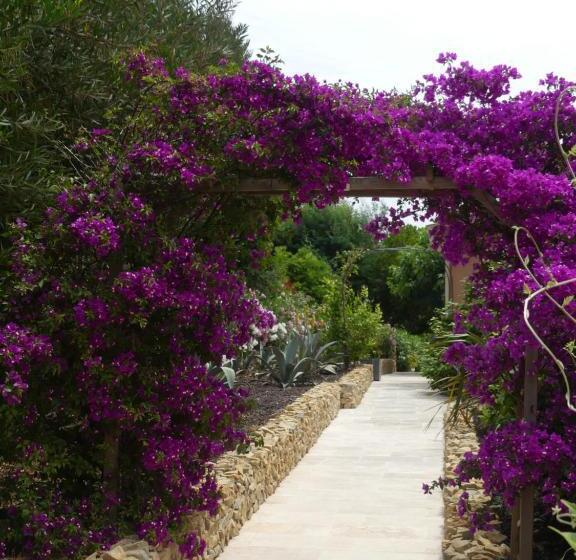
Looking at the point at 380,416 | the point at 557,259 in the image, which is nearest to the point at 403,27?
the point at 557,259

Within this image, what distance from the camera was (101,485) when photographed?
436 centimetres

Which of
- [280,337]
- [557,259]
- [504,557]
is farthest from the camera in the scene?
[280,337]

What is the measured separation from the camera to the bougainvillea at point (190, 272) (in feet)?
13.4

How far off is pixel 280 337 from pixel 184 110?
9.13m

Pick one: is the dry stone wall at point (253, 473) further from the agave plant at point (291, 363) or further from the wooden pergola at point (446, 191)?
the wooden pergola at point (446, 191)

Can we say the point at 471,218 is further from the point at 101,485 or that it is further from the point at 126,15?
the point at 126,15

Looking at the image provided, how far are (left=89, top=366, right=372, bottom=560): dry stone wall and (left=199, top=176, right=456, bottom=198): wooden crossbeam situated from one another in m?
1.89

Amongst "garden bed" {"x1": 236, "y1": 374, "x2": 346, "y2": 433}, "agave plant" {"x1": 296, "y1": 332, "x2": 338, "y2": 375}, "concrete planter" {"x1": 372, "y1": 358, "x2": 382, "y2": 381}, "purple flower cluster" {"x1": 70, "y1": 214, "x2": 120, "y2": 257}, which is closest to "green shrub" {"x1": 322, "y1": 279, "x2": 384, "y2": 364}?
"agave plant" {"x1": 296, "y1": 332, "x2": 338, "y2": 375}

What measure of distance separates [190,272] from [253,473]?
7.93 feet

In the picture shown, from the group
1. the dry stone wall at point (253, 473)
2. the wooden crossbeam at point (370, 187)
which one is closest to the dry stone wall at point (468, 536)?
the dry stone wall at point (253, 473)

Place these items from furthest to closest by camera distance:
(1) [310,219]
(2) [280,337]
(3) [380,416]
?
(1) [310,219]
(2) [280,337]
(3) [380,416]

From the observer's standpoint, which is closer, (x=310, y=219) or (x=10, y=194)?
(x=10, y=194)

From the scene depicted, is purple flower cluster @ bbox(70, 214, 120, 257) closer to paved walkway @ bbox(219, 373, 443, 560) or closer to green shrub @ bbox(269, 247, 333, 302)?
paved walkway @ bbox(219, 373, 443, 560)

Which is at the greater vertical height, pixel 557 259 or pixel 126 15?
pixel 126 15
